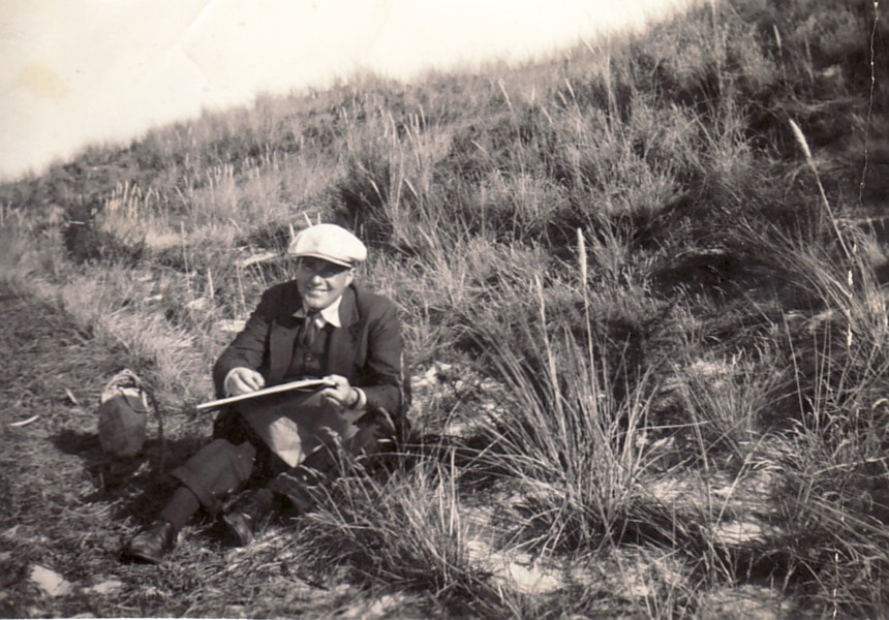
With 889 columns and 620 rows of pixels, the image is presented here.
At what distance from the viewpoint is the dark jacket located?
8.40 feet

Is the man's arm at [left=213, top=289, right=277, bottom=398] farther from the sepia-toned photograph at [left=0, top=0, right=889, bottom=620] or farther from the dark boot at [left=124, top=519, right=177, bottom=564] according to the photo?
the dark boot at [left=124, top=519, right=177, bottom=564]

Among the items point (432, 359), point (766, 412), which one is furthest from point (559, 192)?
point (766, 412)

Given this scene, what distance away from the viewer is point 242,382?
2.56 metres

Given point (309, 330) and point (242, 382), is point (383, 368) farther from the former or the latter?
point (242, 382)

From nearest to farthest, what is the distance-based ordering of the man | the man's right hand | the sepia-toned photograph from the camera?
the sepia-toned photograph
the man
the man's right hand

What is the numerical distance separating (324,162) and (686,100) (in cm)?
145

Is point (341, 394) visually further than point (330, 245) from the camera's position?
No

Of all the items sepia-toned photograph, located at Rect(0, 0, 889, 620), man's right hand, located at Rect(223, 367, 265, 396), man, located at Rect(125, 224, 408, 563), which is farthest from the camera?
man's right hand, located at Rect(223, 367, 265, 396)

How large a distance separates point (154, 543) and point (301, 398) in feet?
2.00

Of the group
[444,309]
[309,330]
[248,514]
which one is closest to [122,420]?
[248,514]

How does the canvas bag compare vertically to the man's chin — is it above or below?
below

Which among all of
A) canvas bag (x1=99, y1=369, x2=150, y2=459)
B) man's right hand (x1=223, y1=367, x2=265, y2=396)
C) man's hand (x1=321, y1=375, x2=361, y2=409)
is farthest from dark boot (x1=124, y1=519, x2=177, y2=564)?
man's hand (x1=321, y1=375, x2=361, y2=409)

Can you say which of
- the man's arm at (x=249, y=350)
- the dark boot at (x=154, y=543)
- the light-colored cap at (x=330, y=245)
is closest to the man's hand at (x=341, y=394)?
the man's arm at (x=249, y=350)

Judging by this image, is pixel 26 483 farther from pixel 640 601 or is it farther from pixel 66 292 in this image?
pixel 640 601
